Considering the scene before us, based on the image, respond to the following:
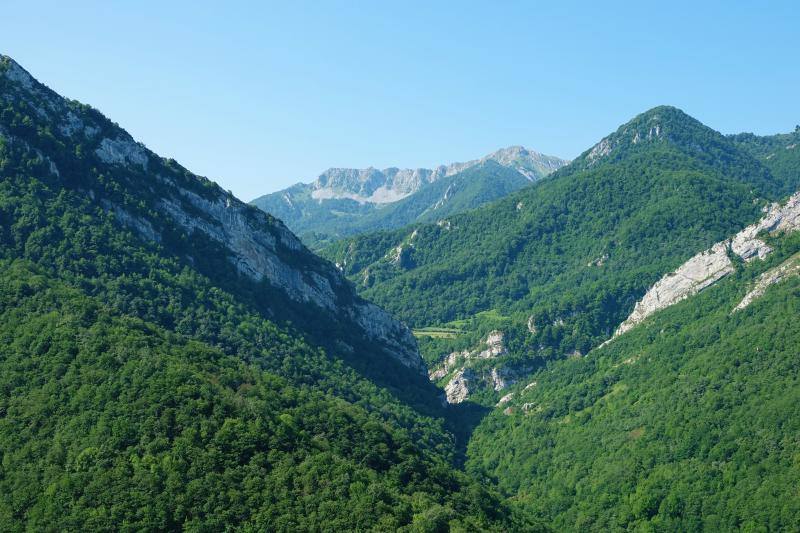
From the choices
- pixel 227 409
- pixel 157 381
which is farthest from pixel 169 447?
pixel 157 381

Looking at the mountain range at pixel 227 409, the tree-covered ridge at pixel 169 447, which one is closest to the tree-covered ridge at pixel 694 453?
the mountain range at pixel 227 409

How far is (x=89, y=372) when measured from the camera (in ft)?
389

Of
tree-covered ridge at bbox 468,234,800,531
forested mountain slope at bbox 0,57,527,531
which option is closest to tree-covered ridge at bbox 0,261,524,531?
forested mountain slope at bbox 0,57,527,531

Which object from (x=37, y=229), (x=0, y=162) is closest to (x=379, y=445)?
(x=37, y=229)

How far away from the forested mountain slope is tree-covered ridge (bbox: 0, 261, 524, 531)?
0.88ft

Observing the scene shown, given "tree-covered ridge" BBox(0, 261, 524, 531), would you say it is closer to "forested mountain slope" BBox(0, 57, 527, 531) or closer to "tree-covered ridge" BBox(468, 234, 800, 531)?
"forested mountain slope" BBox(0, 57, 527, 531)

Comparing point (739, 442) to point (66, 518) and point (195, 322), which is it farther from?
point (66, 518)

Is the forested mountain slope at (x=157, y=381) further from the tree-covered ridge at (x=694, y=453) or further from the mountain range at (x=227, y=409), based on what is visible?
the tree-covered ridge at (x=694, y=453)

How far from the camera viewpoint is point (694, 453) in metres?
165

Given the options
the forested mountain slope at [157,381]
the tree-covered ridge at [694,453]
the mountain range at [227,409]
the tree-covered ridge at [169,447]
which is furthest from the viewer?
the tree-covered ridge at [694,453]

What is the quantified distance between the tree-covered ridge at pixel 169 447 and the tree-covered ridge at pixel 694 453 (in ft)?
118

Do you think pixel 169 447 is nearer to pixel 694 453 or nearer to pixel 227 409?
pixel 227 409

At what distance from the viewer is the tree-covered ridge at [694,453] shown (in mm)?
148250

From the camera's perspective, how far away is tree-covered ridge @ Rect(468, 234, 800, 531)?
148 meters
